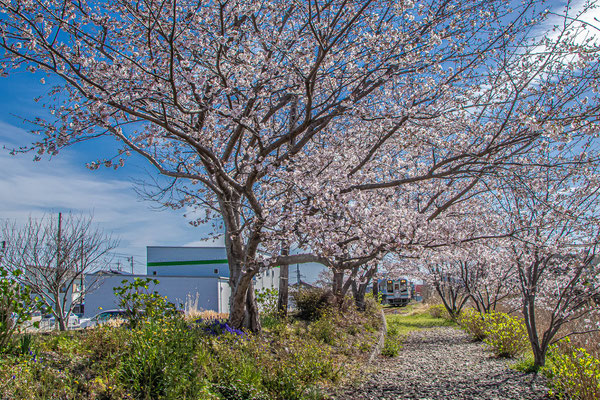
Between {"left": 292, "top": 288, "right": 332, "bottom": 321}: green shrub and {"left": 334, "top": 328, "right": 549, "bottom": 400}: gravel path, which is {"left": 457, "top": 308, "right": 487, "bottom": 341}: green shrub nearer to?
{"left": 334, "top": 328, "right": 549, "bottom": 400}: gravel path

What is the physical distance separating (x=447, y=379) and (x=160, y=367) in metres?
4.85

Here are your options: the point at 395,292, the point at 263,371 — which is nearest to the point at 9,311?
the point at 263,371

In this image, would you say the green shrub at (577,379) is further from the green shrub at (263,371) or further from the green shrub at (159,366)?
the green shrub at (159,366)

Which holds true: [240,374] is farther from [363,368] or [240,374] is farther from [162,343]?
[363,368]

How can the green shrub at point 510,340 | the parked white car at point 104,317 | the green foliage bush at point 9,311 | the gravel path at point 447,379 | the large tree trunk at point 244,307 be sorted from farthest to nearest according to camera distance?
the green shrub at point 510,340
the large tree trunk at point 244,307
the parked white car at point 104,317
the gravel path at point 447,379
the green foliage bush at point 9,311

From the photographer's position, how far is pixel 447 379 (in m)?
7.00

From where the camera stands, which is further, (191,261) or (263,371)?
(191,261)

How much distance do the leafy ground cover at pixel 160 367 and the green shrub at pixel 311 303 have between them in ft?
14.7

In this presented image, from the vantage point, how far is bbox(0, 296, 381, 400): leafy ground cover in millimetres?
4184

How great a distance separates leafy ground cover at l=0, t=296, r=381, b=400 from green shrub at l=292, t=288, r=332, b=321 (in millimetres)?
4492

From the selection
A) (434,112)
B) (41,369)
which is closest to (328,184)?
(434,112)

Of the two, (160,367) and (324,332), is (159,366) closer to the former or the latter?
(160,367)

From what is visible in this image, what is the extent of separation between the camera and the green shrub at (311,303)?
1138 cm

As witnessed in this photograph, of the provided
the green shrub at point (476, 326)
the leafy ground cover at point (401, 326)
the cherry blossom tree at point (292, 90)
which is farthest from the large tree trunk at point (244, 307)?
the green shrub at point (476, 326)
